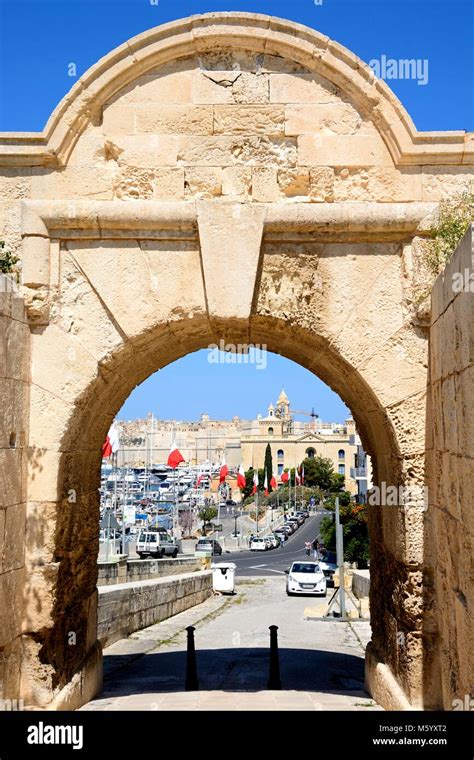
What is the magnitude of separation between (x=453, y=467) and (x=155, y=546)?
24187 millimetres

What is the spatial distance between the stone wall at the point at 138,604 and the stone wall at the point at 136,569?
0.71 meters

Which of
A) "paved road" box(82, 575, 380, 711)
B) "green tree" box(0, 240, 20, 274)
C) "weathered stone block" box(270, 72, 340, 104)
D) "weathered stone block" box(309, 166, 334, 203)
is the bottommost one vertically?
"paved road" box(82, 575, 380, 711)

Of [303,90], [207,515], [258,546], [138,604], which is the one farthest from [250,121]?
[207,515]

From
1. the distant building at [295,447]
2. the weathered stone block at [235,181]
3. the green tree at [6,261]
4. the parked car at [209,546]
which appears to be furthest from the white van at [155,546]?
the distant building at [295,447]

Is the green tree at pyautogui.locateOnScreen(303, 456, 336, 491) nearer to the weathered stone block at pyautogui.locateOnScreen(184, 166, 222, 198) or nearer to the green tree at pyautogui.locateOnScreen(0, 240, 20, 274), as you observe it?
the weathered stone block at pyautogui.locateOnScreen(184, 166, 222, 198)

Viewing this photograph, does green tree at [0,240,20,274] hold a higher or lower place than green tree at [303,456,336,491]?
higher

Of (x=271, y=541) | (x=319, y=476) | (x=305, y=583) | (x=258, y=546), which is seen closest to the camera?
(x=305, y=583)

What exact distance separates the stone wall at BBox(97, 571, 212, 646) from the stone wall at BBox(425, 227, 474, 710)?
18.0ft

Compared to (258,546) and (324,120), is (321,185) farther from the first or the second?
(258,546)

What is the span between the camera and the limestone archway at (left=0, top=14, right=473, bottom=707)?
5.55 m

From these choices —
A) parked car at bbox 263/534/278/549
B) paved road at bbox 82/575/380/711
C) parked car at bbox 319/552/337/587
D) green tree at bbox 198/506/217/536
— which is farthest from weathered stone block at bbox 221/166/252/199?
green tree at bbox 198/506/217/536

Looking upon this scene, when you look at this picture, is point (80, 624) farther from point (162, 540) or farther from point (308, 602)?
point (162, 540)

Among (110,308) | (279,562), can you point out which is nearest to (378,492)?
(110,308)

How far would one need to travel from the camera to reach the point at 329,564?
28656 mm
